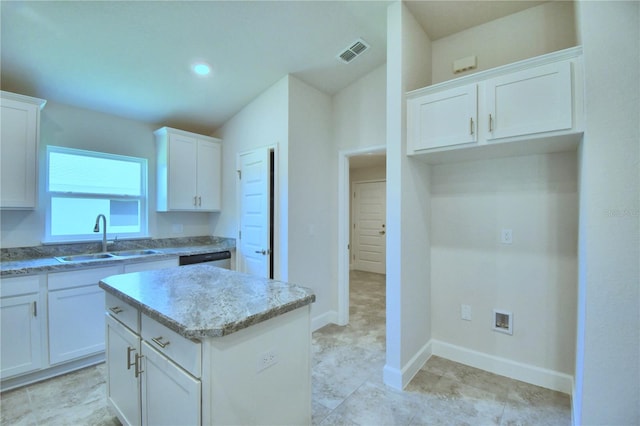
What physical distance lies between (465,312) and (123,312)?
103 inches

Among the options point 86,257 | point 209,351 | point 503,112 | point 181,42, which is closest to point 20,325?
point 86,257

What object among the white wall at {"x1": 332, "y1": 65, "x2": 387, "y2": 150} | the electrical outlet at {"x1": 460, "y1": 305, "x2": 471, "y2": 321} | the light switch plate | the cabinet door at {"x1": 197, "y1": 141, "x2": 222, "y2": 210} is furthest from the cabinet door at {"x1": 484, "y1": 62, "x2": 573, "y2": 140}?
the cabinet door at {"x1": 197, "y1": 141, "x2": 222, "y2": 210}

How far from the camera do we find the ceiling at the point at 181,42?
213 cm

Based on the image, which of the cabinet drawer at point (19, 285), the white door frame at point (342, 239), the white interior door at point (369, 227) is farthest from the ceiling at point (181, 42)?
the white interior door at point (369, 227)

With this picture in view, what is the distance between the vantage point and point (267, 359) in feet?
4.19

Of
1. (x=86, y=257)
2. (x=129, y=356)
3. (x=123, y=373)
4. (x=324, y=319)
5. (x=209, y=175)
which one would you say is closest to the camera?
(x=129, y=356)

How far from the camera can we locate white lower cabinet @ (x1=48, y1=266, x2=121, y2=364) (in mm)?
2354

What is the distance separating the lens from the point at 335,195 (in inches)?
140

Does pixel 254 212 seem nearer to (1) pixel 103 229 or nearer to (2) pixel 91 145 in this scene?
(1) pixel 103 229

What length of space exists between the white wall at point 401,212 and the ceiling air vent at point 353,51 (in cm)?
44

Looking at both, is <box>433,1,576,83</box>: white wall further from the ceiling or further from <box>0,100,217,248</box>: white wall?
<box>0,100,217,248</box>: white wall

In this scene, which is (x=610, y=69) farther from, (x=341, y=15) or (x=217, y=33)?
(x=217, y=33)

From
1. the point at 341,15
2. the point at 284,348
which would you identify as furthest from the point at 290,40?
the point at 284,348

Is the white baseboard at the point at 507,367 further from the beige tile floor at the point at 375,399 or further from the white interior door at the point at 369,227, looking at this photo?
the white interior door at the point at 369,227
